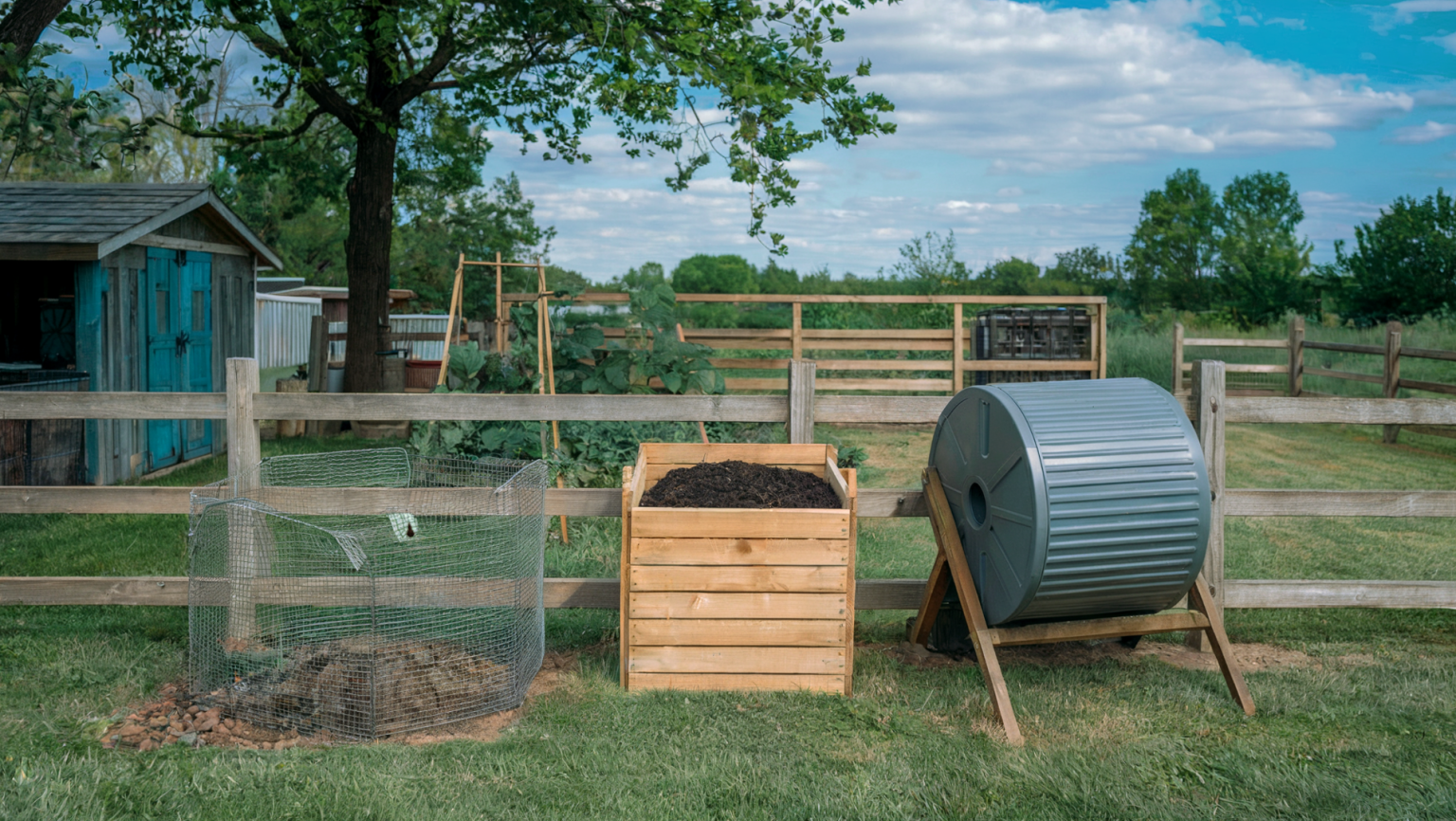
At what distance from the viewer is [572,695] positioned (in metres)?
3.83

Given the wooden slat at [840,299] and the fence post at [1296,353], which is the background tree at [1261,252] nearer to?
the fence post at [1296,353]

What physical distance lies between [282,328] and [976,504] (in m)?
23.4

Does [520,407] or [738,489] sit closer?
[738,489]

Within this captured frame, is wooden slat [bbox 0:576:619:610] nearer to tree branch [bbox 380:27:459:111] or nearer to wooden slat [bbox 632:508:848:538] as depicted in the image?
wooden slat [bbox 632:508:848:538]

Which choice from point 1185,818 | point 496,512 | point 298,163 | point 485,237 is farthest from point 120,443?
point 485,237

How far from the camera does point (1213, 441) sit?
4473 mm

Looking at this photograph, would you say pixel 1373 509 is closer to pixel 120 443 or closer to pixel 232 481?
pixel 232 481

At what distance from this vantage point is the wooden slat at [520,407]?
437cm

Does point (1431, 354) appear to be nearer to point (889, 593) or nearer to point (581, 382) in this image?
point (581, 382)

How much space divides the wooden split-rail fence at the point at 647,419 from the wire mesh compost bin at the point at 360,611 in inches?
10.0

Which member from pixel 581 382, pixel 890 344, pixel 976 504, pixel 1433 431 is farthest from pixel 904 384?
pixel 976 504

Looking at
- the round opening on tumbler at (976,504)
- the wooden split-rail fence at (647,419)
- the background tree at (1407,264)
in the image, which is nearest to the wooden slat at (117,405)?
the wooden split-rail fence at (647,419)

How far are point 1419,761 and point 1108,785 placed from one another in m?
1.07

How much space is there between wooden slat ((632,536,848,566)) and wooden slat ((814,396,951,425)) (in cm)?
81
